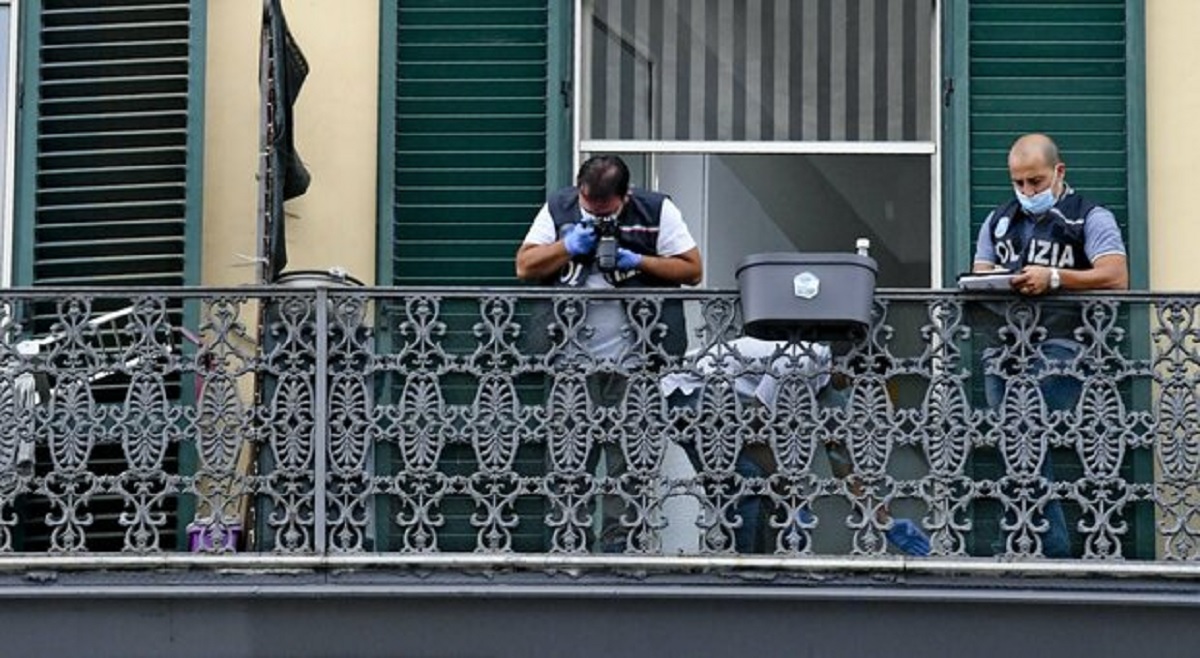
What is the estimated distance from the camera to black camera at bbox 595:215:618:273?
12461 mm

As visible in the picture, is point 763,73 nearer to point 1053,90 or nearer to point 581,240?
point 1053,90

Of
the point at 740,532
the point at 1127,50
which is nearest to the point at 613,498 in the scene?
the point at 740,532

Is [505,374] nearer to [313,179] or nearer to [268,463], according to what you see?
[268,463]

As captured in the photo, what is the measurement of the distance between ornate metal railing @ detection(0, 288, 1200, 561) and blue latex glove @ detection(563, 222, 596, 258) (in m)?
0.20

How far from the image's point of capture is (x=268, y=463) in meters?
12.5

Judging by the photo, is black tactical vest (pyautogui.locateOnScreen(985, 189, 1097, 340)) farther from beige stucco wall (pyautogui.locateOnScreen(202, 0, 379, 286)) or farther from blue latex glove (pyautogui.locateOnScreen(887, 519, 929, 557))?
beige stucco wall (pyautogui.locateOnScreen(202, 0, 379, 286))

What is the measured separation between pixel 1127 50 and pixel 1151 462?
1976 millimetres

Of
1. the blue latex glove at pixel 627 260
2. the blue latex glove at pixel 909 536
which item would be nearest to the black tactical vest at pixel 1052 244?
the blue latex glove at pixel 909 536

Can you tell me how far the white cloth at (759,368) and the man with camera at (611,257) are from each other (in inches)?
5.3

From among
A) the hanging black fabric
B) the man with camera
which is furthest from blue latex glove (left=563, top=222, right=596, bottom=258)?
the hanging black fabric

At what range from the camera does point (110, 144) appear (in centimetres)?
1376

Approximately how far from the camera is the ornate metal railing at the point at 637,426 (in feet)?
40.3

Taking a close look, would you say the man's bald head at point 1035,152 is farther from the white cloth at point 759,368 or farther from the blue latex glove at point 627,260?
the blue latex glove at point 627,260

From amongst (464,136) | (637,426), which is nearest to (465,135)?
(464,136)
